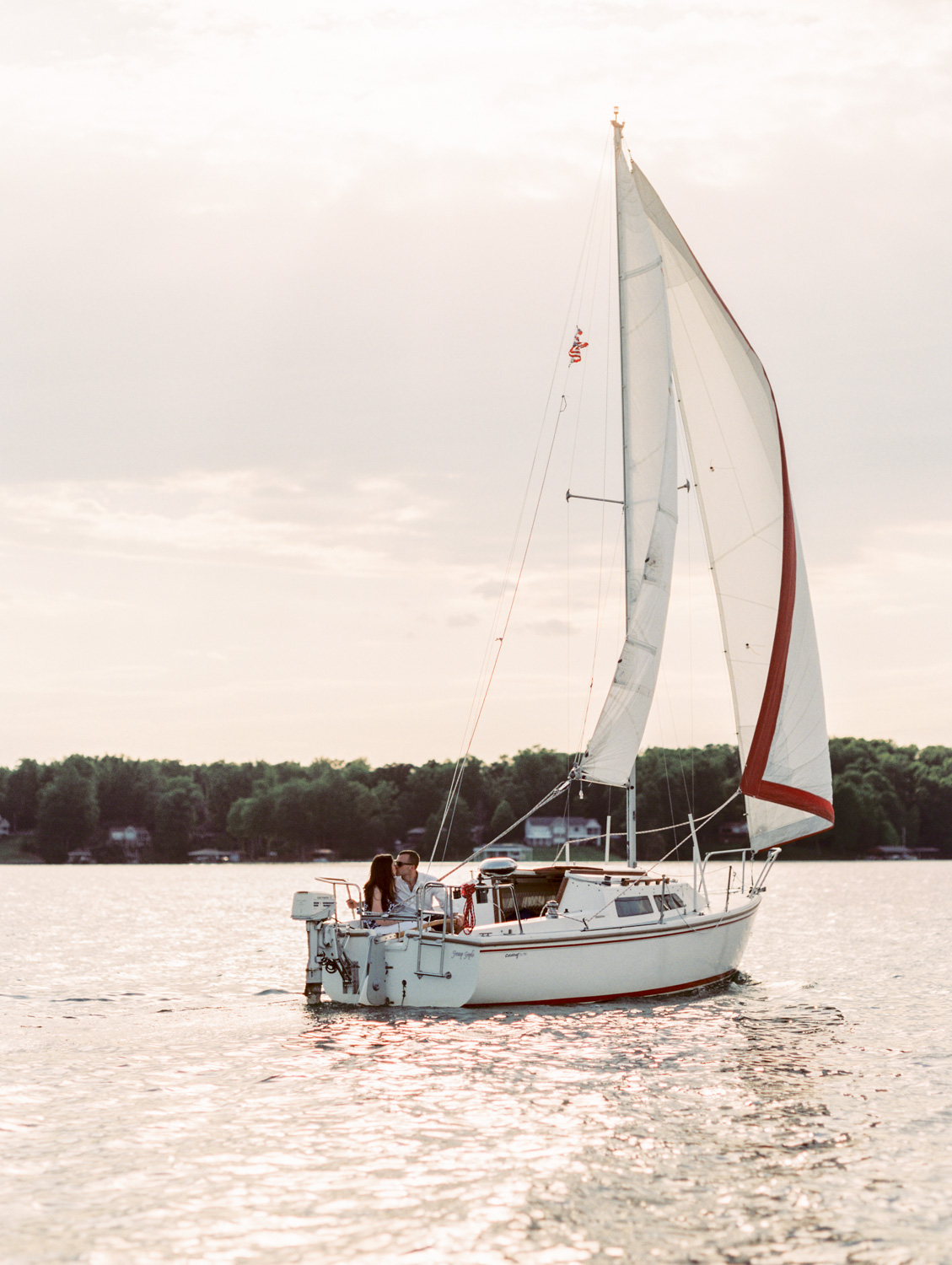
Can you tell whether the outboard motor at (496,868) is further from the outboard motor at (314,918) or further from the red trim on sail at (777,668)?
the red trim on sail at (777,668)

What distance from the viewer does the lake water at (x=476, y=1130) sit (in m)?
10.8

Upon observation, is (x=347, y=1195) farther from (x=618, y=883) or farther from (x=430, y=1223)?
(x=618, y=883)

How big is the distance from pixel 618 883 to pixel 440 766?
13998cm

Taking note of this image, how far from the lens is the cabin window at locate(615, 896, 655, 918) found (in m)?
22.9

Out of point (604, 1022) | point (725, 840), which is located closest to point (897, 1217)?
point (604, 1022)

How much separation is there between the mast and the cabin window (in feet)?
5.70

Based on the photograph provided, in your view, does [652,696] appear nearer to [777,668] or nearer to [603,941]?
[777,668]

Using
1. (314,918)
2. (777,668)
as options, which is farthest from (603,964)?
(777,668)

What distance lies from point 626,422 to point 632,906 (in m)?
10.1

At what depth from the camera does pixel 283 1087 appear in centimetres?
1711

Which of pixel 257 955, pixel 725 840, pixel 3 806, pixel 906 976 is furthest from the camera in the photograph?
pixel 3 806

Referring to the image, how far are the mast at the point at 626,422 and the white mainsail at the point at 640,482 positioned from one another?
0.02m

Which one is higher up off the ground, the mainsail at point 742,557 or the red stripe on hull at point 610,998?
the mainsail at point 742,557

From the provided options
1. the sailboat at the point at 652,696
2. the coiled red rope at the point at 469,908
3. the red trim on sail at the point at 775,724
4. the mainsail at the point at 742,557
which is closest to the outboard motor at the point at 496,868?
the sailboat at the point at 652,696
